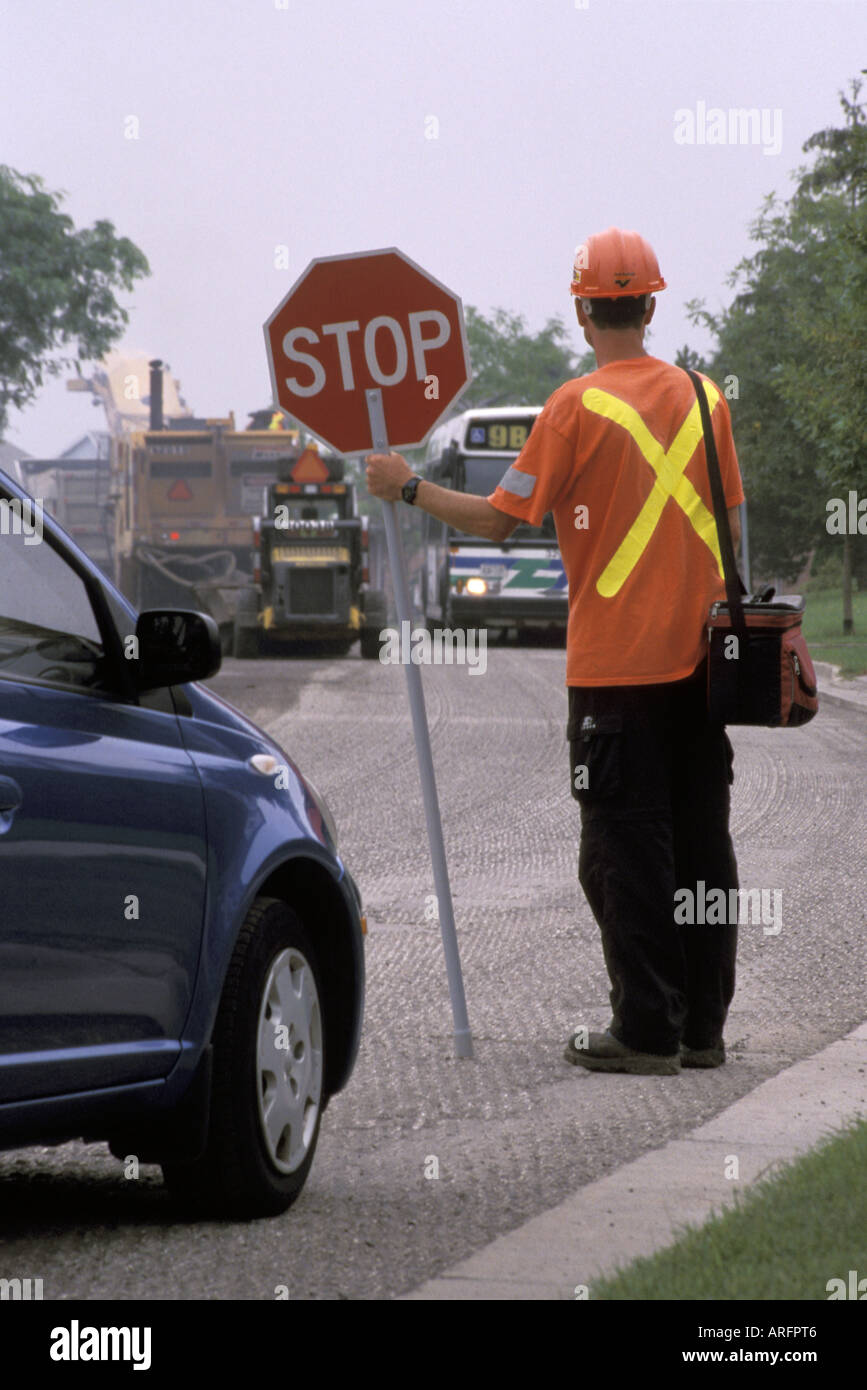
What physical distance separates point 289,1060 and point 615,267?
2522 millimetres

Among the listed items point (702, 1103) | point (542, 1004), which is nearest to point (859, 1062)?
point (702, 1103)

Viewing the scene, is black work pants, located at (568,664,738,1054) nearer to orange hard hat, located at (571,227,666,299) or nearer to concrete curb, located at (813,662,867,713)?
orange hard hat, located at (571,227,666,299)

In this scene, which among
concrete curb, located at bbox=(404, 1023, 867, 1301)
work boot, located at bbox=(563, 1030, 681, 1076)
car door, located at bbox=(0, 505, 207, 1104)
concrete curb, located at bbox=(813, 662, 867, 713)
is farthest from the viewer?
concrete curb, located at bbox=(813, 662, 867, 713)

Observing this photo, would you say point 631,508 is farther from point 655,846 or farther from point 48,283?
point 48,283

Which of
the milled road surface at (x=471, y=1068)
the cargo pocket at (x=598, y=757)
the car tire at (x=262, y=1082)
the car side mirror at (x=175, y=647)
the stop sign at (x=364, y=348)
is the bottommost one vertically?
the milled road surface at (x=471, y=1068)

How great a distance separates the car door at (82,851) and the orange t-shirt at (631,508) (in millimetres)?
1771

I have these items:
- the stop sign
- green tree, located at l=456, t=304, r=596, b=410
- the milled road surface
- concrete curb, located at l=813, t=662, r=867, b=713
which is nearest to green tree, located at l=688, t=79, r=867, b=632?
concrete curb, located at l=813, t=662, r=867, b=713

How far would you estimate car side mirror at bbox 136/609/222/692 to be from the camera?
164 inches

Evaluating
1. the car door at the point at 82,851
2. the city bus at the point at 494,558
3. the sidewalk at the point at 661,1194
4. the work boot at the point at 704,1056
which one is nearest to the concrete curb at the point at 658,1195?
the sidewalk at the point at 661,1194

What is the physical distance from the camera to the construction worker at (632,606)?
5.79 m

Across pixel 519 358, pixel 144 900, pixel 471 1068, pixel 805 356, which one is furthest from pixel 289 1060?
pixel 519 358

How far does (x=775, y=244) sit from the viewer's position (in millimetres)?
47156

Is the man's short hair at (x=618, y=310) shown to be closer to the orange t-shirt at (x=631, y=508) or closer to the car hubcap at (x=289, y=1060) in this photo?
the orange t-shirt at (x=631, y=508)

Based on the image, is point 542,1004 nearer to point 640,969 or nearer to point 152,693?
point 640,969
